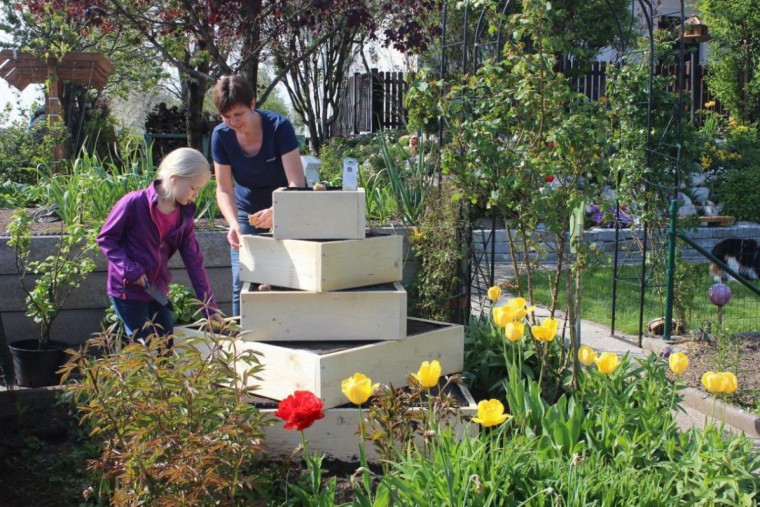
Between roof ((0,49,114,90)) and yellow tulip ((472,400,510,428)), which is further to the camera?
roof ((0,49,114,90))

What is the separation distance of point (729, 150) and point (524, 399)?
1004 centimetres

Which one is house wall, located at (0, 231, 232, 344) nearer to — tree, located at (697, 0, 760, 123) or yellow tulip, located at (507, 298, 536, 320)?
yellow tulip, located at (507, 298, 536, 320)

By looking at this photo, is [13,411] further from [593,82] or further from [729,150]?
[593,82]

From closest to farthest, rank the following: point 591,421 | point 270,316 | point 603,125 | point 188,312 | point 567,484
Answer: point 567,484
point 591,421
point 270,316
point 603,125
point 188,312

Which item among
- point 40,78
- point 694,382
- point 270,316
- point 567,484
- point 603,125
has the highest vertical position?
point 40,78

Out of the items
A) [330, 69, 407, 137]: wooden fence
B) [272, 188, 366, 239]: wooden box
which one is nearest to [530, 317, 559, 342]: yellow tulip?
[272, 188, 366, 239]: wooden box

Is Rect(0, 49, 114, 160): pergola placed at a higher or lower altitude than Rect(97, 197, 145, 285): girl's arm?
higher

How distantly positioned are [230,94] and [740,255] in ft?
23.4

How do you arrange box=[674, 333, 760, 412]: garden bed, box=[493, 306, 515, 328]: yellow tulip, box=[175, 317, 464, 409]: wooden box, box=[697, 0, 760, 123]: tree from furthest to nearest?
box=[697, 0, 760, 123]: tree
box=[674, 333, 760, 412]: garden bed
box=[175, 317, 464, 409]: wooden box
box=[493, 306, 515, 328]: yellow tulip

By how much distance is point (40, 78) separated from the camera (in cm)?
937

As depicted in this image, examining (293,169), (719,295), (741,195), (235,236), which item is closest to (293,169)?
(293,169)

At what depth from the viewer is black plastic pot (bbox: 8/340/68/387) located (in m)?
4.74

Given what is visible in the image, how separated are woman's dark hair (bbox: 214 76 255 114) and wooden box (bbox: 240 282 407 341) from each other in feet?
3.12

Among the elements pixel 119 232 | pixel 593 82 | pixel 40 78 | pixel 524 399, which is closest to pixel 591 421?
pixel 524 399
